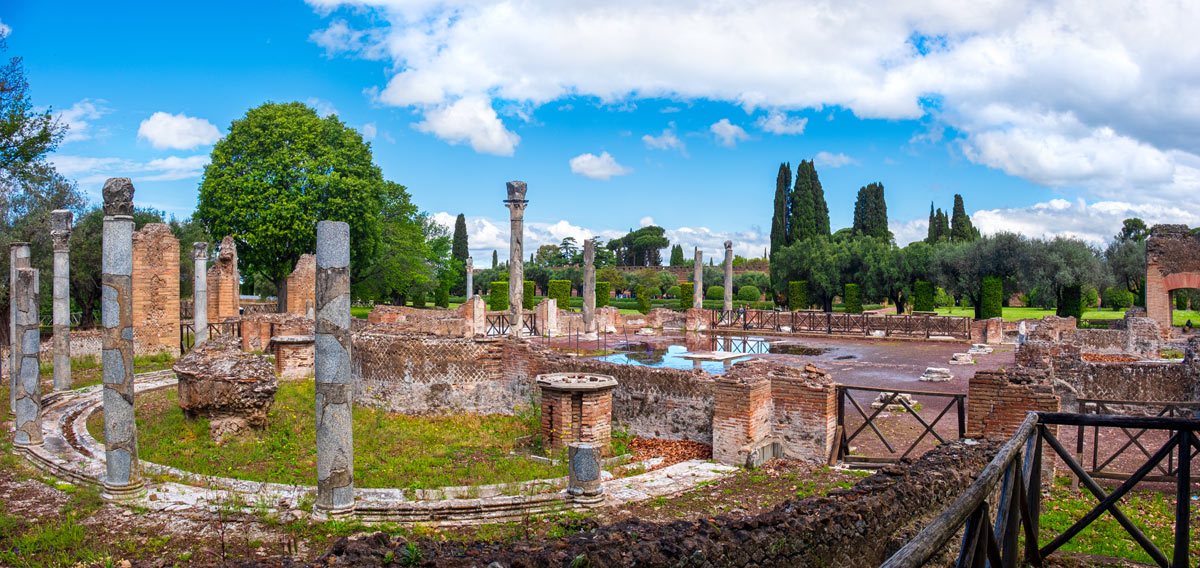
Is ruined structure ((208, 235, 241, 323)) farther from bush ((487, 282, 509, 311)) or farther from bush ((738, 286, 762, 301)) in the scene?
bush ((738, 286, 762, 301))

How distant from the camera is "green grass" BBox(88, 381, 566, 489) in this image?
8.61m

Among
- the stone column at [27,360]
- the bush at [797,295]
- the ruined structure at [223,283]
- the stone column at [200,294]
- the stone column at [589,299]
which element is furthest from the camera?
the bush at [797,295]

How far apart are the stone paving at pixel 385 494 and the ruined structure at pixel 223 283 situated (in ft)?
55.9

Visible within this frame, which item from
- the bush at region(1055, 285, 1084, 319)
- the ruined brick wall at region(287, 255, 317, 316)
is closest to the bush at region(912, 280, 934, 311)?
the bush at region(1055, 285, 1084, 319)

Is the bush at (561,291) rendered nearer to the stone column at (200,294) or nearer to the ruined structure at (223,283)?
the ruined structure at (223,283)

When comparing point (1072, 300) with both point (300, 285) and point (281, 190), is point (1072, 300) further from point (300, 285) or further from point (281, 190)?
point (281, 190)

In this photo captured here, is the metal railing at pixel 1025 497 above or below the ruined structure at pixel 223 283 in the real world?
below

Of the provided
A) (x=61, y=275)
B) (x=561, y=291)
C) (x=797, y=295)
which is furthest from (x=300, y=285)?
(x=797, y=295)

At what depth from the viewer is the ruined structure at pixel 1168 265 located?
2414cm

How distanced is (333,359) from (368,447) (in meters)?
3.23

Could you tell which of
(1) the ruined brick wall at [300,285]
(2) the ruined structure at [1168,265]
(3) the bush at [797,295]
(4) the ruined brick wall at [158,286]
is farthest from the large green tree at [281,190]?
(2) the ruined structure at [1168,265]

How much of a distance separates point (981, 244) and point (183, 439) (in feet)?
129

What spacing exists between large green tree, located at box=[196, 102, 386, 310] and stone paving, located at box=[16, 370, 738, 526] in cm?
2053

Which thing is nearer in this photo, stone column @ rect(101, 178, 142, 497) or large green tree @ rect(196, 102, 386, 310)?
stone column @ rect(101, 178, 142, 497)
